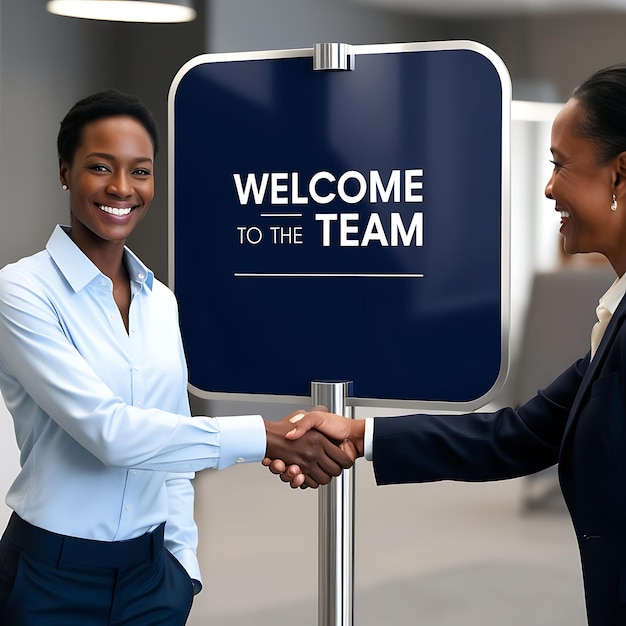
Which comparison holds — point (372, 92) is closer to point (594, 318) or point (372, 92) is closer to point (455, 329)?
point (455, 329)

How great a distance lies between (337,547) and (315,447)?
28 cm

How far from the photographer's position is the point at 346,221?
230 cm

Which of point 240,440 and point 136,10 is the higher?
point 136,10

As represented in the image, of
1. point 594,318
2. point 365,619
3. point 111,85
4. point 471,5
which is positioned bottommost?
point 365,619

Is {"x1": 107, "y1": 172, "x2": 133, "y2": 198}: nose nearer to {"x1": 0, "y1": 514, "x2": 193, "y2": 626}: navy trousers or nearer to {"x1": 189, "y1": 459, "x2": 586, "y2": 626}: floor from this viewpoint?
{"x1": 0, "y1": 514, "x2": 193, "y2": 626}: navy trousers

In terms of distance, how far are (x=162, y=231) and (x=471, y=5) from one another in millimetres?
1433

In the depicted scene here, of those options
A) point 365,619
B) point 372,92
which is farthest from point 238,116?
point 365,619

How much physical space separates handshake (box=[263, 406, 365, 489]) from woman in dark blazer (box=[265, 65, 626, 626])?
0.04 metres

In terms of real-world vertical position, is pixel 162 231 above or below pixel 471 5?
below

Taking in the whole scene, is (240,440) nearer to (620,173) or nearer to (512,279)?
(620,173)

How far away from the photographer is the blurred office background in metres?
3.79

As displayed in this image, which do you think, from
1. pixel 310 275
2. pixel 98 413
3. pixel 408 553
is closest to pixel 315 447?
pixel 310 275

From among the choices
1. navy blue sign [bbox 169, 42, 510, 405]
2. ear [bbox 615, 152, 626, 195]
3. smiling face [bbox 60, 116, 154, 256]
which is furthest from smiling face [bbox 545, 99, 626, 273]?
smiling face [bbox 60, 116, 154, 256]

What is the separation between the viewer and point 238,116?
7.90 feet
